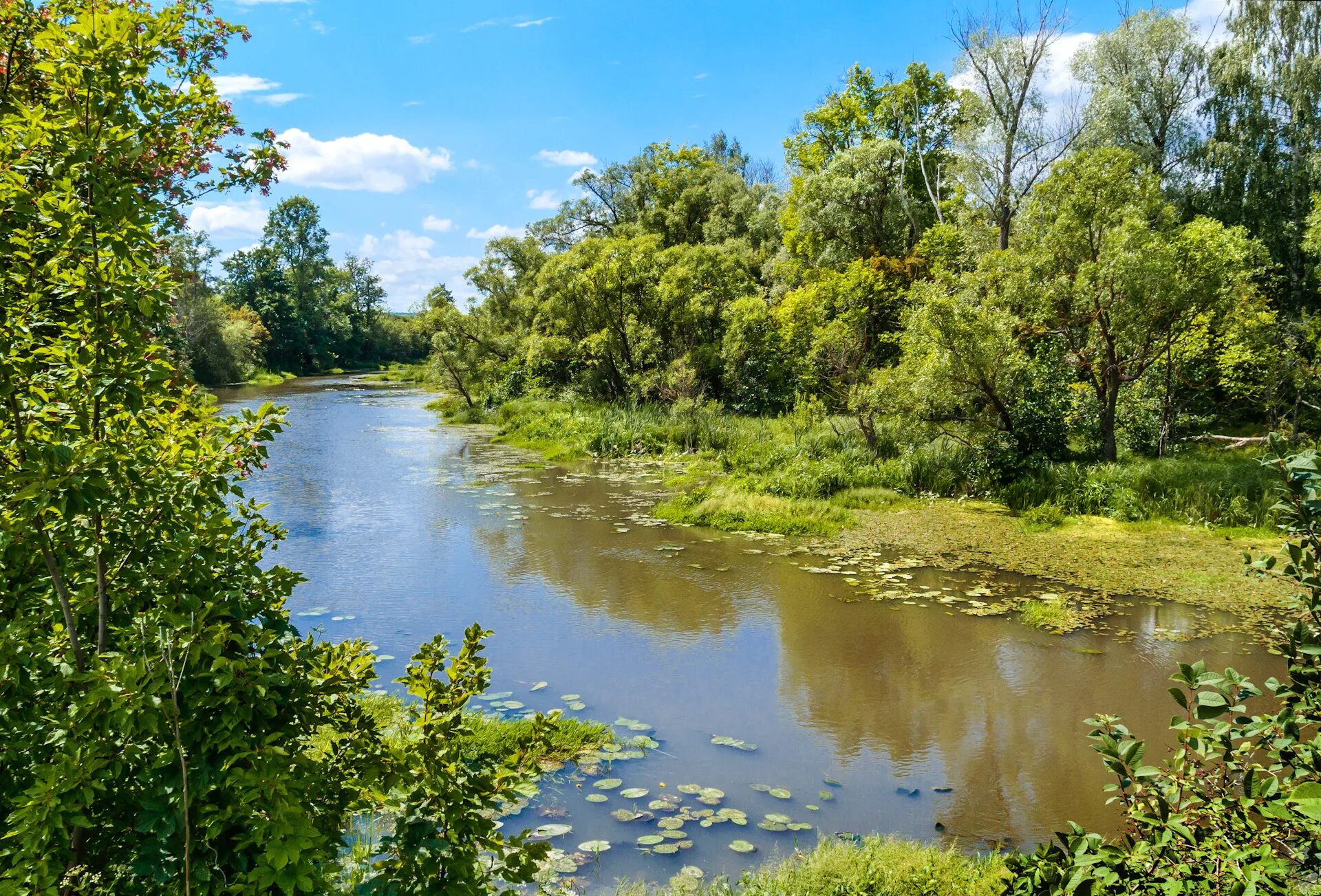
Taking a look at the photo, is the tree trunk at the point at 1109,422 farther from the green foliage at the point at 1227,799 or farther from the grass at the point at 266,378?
the grass at the point at 266,378

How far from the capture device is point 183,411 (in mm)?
2914

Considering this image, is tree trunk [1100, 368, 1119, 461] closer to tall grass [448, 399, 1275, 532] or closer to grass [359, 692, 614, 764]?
tall grass [448, 399, 1275, 532]

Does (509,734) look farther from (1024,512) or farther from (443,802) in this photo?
(1024,512)

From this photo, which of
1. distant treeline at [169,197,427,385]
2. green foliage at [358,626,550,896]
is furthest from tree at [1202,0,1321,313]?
distant treeline at [169,197,427,385]

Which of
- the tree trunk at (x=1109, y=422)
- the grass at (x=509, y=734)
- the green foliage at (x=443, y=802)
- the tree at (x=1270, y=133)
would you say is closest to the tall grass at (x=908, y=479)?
the tree trunk at (x=1109, y=422)

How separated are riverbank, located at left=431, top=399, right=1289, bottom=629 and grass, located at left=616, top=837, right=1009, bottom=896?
5076mm

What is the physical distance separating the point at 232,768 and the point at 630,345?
78.7ft

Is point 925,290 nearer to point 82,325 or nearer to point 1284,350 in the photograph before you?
point 1284,350

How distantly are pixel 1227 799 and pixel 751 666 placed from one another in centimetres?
574

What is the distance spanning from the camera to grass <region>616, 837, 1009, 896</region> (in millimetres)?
4207

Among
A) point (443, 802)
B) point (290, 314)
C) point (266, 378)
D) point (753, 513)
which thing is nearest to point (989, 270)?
point (753, 513)

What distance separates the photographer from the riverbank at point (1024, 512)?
33.5 ft

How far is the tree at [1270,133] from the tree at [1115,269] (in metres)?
9.21

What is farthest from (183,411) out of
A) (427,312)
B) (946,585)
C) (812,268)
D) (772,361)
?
(427,312)
